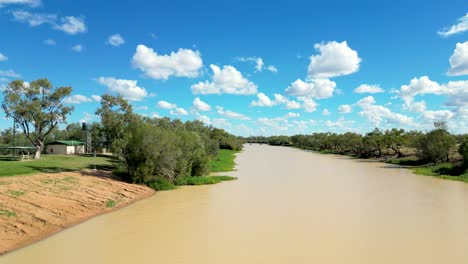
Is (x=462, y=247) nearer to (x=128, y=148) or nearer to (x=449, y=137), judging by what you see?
(x=128, y=148)

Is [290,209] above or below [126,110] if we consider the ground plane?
below

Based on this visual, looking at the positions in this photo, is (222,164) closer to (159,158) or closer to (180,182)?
(180,182)

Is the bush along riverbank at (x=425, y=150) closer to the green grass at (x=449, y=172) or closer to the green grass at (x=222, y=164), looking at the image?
the green grass at (x=449, y=172)

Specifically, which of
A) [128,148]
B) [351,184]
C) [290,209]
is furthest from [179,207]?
[351,184]

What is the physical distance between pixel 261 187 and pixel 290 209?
399 inches

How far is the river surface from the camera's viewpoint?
43.1ft

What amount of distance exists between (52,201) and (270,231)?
11.6 meters

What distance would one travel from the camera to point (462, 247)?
14297mm

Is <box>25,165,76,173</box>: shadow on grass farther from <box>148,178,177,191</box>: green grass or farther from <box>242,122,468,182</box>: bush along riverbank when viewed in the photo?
<box>242,122,468,182</box>: bush along riverbank

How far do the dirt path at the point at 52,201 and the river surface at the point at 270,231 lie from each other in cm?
81

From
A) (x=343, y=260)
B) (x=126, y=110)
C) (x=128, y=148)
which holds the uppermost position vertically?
(x=126, y=110)

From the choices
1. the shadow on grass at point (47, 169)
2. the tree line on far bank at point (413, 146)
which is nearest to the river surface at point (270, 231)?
the shadow on grass at point (47, 169)

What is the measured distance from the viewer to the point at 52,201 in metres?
19.5

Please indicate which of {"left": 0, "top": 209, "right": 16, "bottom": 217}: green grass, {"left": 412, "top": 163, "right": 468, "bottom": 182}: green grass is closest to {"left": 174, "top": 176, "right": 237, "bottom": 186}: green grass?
{"left": 0, "top": 209, "right": 16, "bottom": 217}: green grass
